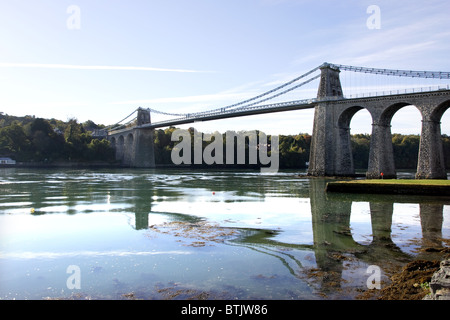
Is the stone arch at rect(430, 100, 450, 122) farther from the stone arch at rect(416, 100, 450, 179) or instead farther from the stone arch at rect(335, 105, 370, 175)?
the stone arch at rect(335, 105, 370, 175)

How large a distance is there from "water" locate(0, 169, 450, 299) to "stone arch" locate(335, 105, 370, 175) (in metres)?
33.2

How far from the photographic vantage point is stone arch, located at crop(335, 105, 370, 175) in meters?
49.0

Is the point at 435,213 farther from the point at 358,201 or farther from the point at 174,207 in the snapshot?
the point at 174,207

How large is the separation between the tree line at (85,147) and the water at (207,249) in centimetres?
7577

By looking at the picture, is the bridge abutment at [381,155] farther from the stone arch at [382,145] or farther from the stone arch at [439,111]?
the stone arch at [439,111]

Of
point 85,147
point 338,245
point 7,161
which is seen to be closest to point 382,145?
point 338,245

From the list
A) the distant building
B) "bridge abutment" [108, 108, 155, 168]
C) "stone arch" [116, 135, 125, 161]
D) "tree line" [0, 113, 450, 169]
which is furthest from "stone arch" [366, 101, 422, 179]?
"stone arch" [116, 135, 125, 161]

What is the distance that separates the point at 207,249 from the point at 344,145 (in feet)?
144

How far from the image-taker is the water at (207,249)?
626 cm

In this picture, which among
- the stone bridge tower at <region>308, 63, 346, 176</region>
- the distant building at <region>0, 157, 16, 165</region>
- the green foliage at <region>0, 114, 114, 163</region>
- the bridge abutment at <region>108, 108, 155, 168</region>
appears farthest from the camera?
the bridge abutment at <region>108, 108, 155, 168</region>

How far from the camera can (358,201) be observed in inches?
748

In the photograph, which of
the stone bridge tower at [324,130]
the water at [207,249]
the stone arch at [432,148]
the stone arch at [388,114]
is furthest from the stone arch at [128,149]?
the water at [207,249]

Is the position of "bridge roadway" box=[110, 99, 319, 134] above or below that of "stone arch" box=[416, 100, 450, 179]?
above
